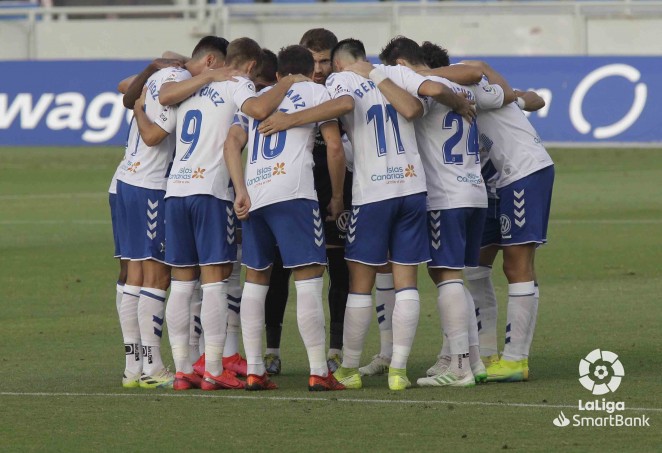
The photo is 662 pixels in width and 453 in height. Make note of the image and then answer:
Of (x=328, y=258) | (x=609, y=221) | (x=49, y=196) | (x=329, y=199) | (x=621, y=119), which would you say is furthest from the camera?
(x=621, y=119)

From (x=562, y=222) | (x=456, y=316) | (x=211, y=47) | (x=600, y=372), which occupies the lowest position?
(x=600, y=372)

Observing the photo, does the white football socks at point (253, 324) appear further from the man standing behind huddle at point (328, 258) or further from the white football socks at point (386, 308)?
the white football socks at point (386, 308)

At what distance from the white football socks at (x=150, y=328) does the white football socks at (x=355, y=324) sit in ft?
3.85

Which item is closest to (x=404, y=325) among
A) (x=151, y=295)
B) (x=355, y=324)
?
(x=355, y=324)

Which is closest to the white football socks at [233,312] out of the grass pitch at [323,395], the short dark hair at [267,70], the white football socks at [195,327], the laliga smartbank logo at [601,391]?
the white football socks at [195,327]

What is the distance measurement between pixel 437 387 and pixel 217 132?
2033 millimetres

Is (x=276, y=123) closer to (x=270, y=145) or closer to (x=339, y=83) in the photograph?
(x=270, y=145)

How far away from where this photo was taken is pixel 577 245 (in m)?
16.7

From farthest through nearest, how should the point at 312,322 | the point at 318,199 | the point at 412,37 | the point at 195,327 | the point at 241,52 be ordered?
the point at 412,37 → the point at 195,327 → the point at 318,199 → the point at 241,52 → the point at 312,322

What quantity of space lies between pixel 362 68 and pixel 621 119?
1726 cm

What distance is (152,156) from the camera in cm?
914

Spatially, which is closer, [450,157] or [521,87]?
[450,157]

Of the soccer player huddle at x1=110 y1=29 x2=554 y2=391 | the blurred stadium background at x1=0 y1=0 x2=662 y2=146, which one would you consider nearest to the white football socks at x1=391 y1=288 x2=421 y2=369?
the soccer player huddle at x1=110 y1=29 x2=554 y2=391

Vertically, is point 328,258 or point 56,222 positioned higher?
point 56,222
